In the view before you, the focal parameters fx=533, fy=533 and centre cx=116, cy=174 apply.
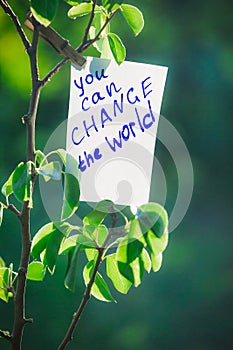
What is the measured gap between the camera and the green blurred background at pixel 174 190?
1.19 meters

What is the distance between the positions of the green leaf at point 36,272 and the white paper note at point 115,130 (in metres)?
0.13

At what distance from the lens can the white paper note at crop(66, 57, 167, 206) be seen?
0.82 metres

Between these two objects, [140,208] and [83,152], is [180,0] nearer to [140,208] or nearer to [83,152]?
[83,152]

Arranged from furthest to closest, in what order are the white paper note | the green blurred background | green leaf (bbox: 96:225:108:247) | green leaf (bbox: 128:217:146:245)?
the green blurred background → the white paper note → green leaf (bbox: 96:225:108:247) → green leaf (bbox: 128:217:146:245)

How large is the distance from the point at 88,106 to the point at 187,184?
17.1 inches

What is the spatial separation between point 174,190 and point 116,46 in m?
0.51

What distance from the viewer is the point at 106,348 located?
3.90 ft

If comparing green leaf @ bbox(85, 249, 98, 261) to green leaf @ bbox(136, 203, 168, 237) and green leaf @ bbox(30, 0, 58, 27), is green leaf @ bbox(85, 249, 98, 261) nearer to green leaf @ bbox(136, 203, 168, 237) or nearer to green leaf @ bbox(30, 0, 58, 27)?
green leaf @ bbox(136, 203, 168, 237)

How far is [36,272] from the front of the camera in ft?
2.52

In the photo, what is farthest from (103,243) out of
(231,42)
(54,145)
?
(231,42)

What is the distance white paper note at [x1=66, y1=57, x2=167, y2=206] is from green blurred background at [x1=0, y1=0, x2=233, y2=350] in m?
0.35

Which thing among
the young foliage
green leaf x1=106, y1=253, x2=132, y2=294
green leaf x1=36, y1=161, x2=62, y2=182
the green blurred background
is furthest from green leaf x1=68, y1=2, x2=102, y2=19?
the green blurred background

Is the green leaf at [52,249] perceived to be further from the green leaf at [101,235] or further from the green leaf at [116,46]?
the green leaf at [116,46]

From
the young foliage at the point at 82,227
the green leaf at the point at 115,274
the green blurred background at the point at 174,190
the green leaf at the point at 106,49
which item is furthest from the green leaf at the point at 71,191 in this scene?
the green blurred background at the point at 174,190
